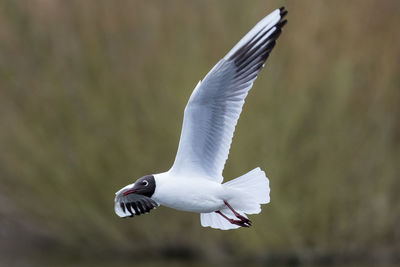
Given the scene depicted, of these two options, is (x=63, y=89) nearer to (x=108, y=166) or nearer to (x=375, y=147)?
(x=108, y=166)

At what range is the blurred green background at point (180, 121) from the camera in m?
9.06

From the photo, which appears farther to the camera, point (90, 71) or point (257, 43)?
point (90, 71)

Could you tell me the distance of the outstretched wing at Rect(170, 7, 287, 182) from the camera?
476 centimetres

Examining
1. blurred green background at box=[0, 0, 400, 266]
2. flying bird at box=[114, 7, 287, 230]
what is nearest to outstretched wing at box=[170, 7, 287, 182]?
flying bird at box=[114, 7, 287, 230]

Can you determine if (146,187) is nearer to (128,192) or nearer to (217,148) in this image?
(128,192)

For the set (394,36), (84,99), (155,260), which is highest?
(84,99)

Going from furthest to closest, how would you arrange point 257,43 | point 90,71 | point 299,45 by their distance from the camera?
point 90,71, point 299,45, point 257,43

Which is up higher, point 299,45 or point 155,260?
point 299,45

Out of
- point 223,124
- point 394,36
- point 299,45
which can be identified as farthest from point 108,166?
point 223,124

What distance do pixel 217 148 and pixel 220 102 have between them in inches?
11.2

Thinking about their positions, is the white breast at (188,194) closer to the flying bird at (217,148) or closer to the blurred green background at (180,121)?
the flying bird at (217,148)

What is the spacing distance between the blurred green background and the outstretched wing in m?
3.94

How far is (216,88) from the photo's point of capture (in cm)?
484

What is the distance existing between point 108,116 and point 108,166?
533mm
